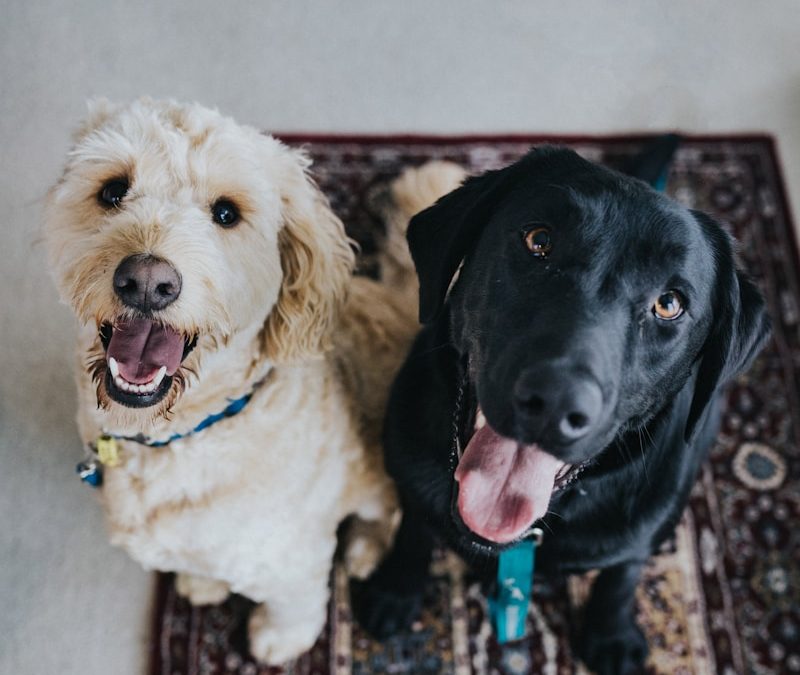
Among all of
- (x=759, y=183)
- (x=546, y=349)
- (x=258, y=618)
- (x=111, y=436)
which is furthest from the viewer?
(x=759, y=183)

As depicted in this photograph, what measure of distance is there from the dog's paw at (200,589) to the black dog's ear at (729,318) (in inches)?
41.1

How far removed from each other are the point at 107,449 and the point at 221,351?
26 centimetres

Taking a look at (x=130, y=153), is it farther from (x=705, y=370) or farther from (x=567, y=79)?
Answer: (x=567, y=79)

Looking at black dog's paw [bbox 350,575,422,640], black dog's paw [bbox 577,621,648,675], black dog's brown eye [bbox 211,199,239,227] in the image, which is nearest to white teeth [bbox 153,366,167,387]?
black dog's brown eye [bbox 211,199,239,227]

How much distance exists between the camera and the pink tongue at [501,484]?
116 cm

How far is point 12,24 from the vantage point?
2193 millimetres

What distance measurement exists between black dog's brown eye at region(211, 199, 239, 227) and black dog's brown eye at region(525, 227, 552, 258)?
43 cm

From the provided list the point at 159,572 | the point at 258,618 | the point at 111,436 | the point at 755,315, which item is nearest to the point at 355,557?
the point at 258,618

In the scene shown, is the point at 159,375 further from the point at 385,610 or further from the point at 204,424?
the point at 385,610

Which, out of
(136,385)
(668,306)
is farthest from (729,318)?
(136,385)

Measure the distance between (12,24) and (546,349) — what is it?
6.26 feet

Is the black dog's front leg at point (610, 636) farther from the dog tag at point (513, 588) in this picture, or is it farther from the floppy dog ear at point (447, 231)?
the floppy dog ear at point (447, 231)

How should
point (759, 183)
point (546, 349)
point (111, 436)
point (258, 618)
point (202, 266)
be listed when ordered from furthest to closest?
point (759, 183), point (258, 618), point (111, 436), point (202, 266), point (546, 349)

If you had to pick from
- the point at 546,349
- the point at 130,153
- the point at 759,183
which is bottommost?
the point at 546,349
